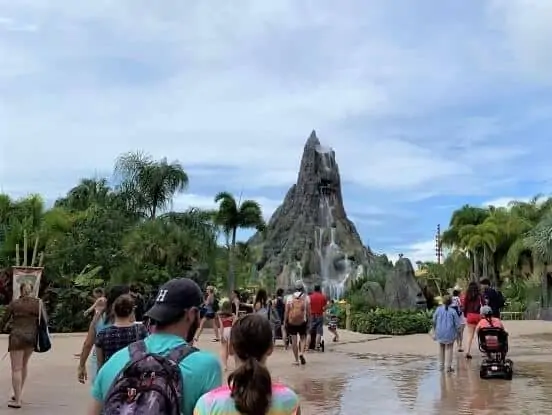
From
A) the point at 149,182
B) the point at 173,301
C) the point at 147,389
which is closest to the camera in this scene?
the point at 147,389

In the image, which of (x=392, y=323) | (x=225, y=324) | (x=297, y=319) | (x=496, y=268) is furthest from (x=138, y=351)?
(x=496, y=268)

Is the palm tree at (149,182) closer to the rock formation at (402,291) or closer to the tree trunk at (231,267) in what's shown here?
the tree trunk at (231,267)

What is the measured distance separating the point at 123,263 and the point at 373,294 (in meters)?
9.27

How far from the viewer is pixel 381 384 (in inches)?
475

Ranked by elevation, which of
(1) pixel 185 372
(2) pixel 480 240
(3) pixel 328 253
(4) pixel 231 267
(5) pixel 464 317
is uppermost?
(2) pixel 480 240

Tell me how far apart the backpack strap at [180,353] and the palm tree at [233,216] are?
117ft

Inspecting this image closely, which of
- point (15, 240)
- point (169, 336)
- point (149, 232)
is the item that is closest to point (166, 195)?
point (149, 232)

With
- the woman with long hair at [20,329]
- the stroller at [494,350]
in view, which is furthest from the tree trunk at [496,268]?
the woman with long hair at [20,329]

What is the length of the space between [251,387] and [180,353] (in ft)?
1.34

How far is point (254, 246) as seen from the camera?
66812 millimetres

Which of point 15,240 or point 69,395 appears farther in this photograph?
point 15,240

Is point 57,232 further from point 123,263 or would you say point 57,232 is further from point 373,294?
point 373,294

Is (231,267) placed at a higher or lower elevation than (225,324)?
higher

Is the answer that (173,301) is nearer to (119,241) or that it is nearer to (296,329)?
(296,329)
